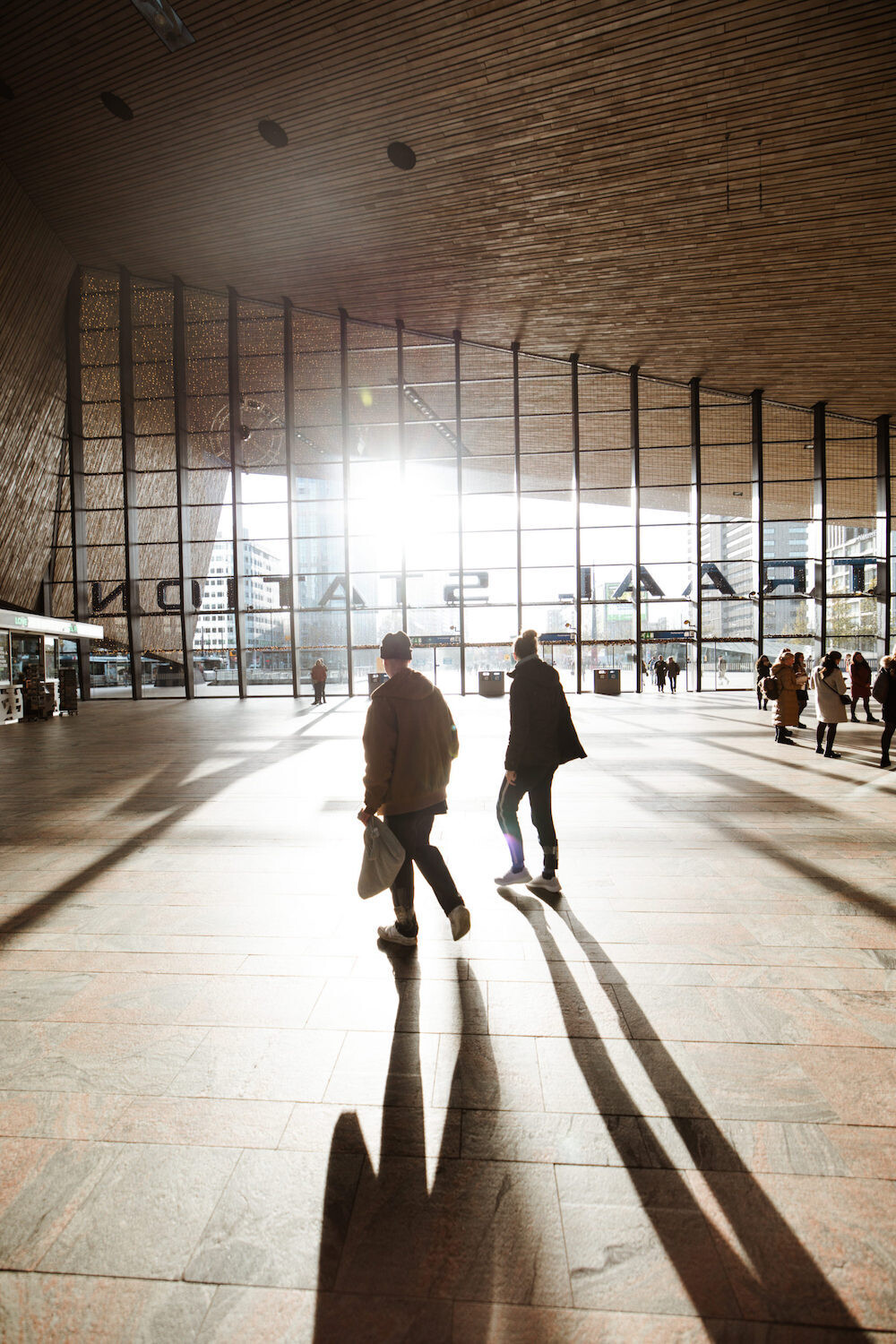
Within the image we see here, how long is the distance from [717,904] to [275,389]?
20307 mm

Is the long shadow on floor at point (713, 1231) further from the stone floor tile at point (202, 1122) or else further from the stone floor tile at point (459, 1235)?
the stone floor tile at point (202, 1122)

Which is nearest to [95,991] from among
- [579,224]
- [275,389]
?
[579,224]

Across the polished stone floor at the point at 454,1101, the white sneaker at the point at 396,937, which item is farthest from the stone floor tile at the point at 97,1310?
the white sneaker at the point at 396,937

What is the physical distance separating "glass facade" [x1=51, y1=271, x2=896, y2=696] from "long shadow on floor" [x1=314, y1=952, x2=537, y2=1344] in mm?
18177

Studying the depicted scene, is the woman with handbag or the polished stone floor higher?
the woman with handbag

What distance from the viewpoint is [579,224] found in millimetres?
13789

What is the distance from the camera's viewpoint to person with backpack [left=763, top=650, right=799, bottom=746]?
962 cm

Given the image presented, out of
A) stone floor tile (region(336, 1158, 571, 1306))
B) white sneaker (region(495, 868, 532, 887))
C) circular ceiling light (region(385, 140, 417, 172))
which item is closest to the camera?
stone floor tile (region(336, 1158, 571, 1306))

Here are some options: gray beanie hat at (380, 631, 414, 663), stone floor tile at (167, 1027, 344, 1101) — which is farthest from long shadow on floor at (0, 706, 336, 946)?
gray beanie hat at (380, 631, 414, 663)

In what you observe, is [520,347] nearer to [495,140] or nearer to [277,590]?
[495,140]

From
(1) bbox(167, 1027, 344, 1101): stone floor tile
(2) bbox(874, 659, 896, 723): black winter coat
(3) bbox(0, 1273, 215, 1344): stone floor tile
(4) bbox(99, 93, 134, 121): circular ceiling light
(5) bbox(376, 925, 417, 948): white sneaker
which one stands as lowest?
(3) bbox(0, 1273, 215, 1344): stone floor tile

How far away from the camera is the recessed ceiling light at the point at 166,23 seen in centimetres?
974

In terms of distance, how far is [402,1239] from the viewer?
1654 millimetres

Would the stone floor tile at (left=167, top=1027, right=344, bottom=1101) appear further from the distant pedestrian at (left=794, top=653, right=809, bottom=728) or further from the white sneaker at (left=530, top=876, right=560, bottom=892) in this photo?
the distant pedestrian at (left=794, top=653, right=809, bottom=728)
